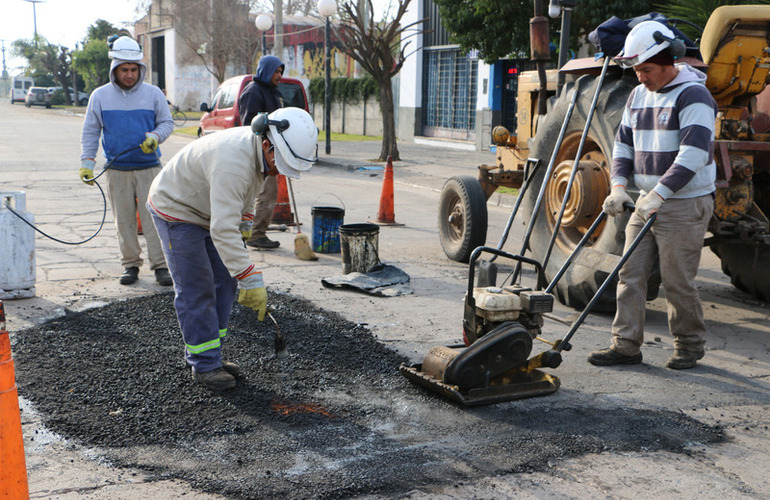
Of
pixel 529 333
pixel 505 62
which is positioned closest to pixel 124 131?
pixel 529 333

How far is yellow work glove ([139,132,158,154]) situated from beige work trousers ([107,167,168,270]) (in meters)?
0.22

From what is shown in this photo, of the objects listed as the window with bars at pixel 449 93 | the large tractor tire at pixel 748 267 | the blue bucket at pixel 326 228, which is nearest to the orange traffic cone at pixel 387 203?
the blue bucket at pixel 326 228

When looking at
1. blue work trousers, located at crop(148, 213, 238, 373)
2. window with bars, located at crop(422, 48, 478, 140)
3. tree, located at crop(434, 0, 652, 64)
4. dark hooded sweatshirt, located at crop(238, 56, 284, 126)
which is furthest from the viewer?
window with bars, located at crop(422, 48, 478, 140)

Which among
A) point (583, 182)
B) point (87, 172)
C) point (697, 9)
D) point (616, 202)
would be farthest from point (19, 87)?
point (616, 202)

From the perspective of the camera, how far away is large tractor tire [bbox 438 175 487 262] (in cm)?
783

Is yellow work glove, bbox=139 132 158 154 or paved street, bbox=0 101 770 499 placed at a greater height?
yellow work glove, bbox=139 132 158 154

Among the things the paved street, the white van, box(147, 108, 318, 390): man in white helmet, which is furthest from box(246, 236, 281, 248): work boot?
the white van

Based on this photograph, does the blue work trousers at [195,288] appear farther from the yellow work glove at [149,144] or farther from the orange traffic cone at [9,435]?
the yellow work glove at [149,144]

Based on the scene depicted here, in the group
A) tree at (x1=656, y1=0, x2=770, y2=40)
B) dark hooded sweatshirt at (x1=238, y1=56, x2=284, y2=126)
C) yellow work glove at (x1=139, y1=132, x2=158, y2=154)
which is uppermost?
tree at (x1=656, y1=0, x2=770, y2=40)

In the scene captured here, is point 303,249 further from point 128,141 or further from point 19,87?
point 19,87

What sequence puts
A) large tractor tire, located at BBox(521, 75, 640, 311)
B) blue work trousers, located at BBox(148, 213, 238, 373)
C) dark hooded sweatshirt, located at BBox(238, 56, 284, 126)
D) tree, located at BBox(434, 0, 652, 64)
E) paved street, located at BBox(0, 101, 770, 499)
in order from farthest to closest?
tree, located at BBox(434, 0, 652, 64) < dark hooded sweatshirt, located at BBox(238, 56, 284, 126) < large tractor tire, located at BBox(521, 75, 640, 311) < blue work trousers, located at BBox(148, 213, 238, 373) < paved street, located at BBox(0, 101, 770, 499)

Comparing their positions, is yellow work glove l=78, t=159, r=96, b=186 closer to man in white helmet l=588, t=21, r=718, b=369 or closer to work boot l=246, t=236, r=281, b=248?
work boot l=246, t=236, r=281, b=248

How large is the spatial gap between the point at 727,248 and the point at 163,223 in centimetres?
470

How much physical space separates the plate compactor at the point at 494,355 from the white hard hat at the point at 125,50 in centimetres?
393
